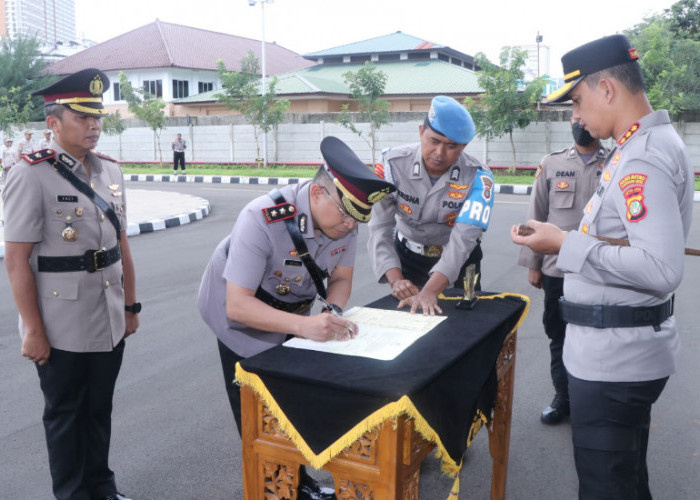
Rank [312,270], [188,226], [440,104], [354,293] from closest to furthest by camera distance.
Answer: [312,270], [440,104], [354,293], [188,226]

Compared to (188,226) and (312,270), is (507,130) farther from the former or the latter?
(312,270)

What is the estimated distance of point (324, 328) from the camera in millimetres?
2098

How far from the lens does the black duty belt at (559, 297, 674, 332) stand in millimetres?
1878

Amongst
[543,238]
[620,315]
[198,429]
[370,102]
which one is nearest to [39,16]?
[370,102]

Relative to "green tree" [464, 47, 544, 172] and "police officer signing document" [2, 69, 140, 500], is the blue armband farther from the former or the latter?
"green tree" [464, 47, 544, 172]

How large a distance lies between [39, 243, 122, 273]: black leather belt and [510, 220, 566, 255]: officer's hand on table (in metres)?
1.57

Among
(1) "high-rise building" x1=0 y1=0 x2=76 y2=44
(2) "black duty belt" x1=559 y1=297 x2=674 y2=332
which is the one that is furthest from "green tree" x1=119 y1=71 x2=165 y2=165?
(1) "high-rise building" x1=0 y1=0 x2=76 y2=44

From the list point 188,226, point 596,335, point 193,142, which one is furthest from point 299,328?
point 193,142

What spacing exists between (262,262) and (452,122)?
1.12m

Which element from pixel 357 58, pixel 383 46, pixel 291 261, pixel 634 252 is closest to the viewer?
pixel 634 252

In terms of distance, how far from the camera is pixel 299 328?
2107 millimetres

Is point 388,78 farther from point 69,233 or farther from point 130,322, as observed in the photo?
point 69,233

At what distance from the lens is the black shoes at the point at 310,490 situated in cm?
267

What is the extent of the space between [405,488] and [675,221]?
1009 millimetres
